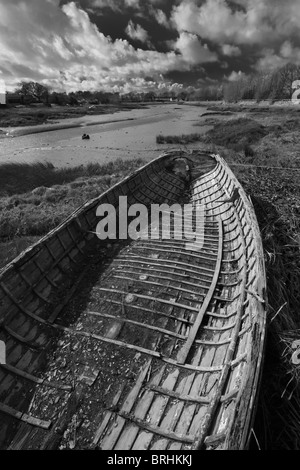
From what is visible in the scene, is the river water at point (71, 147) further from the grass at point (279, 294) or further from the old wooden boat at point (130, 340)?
the old wooden boat at point (130, 340)

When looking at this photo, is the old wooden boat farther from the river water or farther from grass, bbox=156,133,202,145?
grass, bbox=156,133,202,145

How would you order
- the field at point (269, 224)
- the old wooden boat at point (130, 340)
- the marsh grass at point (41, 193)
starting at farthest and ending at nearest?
the marsh grass at point (41, 193), the field at point (269, 224), the old wooden boat at point (130, 340)

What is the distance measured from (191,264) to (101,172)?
15218 mm

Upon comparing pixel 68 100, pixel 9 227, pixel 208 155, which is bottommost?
pixel 9 227

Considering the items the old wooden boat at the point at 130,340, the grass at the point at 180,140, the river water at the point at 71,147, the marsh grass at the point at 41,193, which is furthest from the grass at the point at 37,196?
the grass at the point at 180,140

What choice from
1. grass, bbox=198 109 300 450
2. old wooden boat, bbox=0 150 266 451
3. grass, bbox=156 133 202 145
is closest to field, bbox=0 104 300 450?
grass, bbox=198 109 300 450

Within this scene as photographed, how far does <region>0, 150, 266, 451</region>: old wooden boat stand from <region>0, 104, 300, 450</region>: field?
0.85 meters

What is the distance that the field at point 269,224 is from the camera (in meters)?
4.31

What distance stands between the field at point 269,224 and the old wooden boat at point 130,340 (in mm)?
846

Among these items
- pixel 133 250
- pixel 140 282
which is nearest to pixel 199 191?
pixel 133 250

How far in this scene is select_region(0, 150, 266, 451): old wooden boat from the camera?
387 centimetres

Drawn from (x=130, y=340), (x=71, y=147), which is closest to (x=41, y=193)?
(x=130, y=340)

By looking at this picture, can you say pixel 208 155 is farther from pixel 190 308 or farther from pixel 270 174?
pixel 190 308
